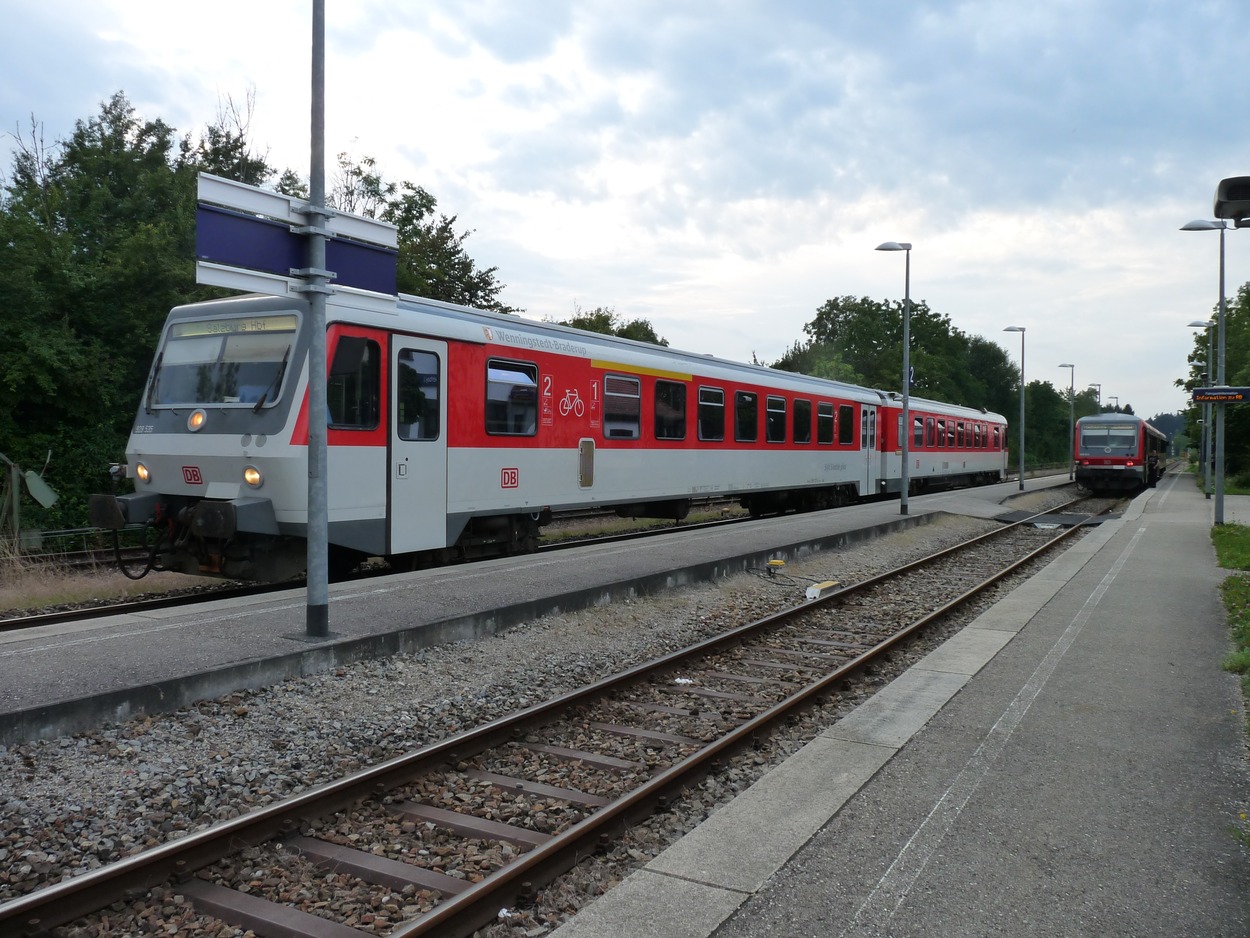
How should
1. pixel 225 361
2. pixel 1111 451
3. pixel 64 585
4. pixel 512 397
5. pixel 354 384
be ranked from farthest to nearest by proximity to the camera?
pixel 1111 451 < pixel 64 585 < pixel 512 397 < pixel 225 361 < pixel 354 384

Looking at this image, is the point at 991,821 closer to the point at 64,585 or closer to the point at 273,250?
the point at 273,250

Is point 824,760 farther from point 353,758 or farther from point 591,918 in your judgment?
point 353,758

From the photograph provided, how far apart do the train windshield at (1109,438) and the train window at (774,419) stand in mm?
23084

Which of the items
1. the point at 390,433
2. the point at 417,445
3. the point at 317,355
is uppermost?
the point at 317,355

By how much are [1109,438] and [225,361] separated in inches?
1417

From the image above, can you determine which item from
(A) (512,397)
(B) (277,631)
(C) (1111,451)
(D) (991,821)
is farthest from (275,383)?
(C) (1111,451)

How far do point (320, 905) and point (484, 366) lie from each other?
8.40m

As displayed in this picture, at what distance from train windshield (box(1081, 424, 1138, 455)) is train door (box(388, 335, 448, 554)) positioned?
110ft

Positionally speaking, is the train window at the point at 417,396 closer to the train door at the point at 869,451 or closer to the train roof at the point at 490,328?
the train roof at the point at 490,328

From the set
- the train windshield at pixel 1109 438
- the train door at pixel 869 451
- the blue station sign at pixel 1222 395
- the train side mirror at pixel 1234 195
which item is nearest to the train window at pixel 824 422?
the train door at pixel 869 451

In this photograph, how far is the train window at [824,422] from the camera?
22297 mm

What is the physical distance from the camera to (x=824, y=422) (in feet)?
74.4

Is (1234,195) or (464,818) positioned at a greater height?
(1234,195)

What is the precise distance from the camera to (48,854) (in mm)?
4375
